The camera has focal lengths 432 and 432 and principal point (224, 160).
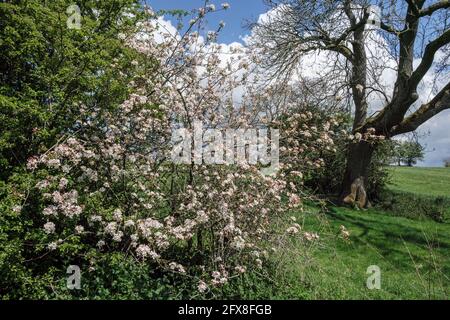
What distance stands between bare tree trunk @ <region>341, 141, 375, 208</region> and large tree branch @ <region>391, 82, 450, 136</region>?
1172 millimetres

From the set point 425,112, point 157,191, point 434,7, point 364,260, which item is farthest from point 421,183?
point 157,191

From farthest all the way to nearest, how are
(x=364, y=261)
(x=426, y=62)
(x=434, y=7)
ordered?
(x=426, y=62), (x=434, y=7), (x=364, y=261)

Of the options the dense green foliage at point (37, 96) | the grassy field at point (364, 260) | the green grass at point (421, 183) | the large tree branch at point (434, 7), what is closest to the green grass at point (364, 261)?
the grassy field at point (364, 260)

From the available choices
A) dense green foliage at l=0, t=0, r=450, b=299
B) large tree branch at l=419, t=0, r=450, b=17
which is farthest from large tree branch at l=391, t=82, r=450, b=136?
dense green foliage at l=0, t=0, r=450, b=299

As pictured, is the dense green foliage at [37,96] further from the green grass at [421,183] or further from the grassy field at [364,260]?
the green grass at [421,183]

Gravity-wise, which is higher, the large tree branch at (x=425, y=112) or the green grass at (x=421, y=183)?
the large tree branch at (x=425, y=112)

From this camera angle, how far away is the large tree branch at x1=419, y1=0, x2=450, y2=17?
40.2 ft

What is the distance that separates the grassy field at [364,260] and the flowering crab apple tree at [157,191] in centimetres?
62

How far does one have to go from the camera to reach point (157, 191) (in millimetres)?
6371

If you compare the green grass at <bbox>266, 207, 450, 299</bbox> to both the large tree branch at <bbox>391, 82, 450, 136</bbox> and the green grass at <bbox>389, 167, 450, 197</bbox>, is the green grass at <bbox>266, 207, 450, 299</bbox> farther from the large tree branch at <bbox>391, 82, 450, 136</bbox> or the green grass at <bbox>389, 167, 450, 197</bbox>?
the green grass at <bbox>389, 167, 450, 197</bbox>

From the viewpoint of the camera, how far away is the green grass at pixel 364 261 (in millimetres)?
6320

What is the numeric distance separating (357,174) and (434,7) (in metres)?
5.56

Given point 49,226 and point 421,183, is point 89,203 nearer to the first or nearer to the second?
point 49,226

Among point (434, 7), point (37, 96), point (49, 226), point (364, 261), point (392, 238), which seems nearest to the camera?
point (49, 226)
